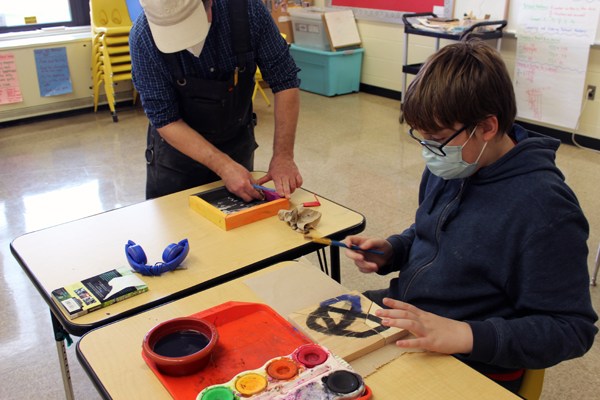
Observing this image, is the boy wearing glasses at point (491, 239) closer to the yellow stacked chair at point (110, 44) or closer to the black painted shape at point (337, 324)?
the black painted shape at point (337, 324)

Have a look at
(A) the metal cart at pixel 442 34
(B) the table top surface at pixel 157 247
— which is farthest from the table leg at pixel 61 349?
(A) the metal cart at pixel 442 34

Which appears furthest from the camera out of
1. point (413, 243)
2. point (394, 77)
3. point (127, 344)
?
point (394, 77)

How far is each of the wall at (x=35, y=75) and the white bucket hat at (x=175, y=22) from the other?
3754mm

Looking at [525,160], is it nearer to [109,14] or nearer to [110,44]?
[110,44]

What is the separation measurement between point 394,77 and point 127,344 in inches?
186

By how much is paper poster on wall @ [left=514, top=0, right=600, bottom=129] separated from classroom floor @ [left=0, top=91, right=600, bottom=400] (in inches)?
16.4

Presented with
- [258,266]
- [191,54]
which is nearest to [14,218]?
[191,54]

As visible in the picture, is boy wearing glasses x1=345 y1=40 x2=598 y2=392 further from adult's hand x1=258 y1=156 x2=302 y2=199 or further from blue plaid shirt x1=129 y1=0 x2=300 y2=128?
blue plaid shirt x1=129 y1=0 x2=300 y2=128

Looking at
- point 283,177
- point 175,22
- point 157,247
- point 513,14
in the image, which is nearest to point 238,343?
point 157,247

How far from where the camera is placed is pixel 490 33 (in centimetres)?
384

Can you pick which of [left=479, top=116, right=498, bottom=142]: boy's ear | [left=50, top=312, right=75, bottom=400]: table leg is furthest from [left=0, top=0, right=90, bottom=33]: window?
[left=479, top=116, right=498, bottom=142]: boy's ear

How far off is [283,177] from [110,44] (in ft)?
11.7

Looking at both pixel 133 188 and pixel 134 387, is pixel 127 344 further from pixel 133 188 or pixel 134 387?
pixel 133 188

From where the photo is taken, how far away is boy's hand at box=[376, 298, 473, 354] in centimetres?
86
